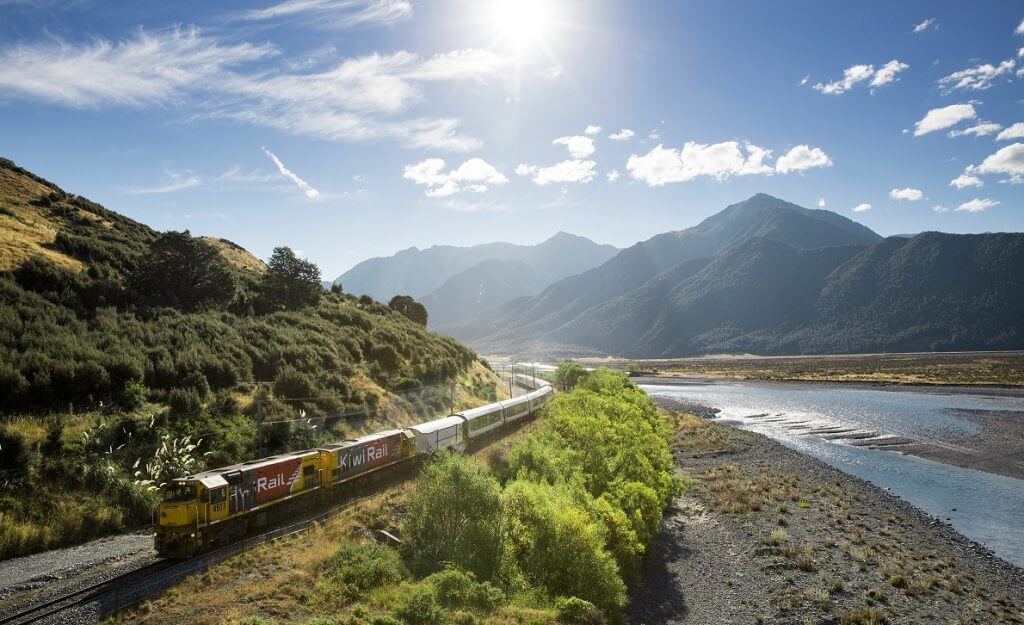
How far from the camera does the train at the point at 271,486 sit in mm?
19050

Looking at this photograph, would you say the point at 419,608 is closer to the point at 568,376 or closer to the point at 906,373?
the point at 568,376

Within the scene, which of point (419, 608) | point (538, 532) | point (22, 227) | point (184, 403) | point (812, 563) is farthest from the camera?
point (22, 227)

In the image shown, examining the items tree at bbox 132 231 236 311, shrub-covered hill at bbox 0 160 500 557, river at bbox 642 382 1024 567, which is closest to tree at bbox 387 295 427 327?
shrub-covered hill at bbox 0 160 500 557

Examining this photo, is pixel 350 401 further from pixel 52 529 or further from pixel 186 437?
pixel 52 529

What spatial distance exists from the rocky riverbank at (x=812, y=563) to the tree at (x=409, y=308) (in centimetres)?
5255

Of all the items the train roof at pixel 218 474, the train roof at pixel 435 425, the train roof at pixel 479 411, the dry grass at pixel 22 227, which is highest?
the dry grass at pixel 22 227

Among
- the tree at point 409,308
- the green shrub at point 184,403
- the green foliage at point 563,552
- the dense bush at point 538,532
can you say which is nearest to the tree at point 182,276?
the green shrub at point 184,403

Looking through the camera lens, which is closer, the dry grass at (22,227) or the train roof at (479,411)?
the dry grass at (22,227)

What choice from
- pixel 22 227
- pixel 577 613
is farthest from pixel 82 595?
pixel 22 227

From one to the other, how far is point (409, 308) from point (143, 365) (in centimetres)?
5666

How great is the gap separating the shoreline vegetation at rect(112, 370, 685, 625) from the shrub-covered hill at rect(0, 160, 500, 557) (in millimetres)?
7827

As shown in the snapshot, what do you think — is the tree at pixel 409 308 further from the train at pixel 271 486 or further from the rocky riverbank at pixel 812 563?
the rocky riverbank at pixel 812 563

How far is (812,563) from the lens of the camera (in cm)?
2681

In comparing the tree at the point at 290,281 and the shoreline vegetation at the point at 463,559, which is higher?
the tree at the point at 290,281
